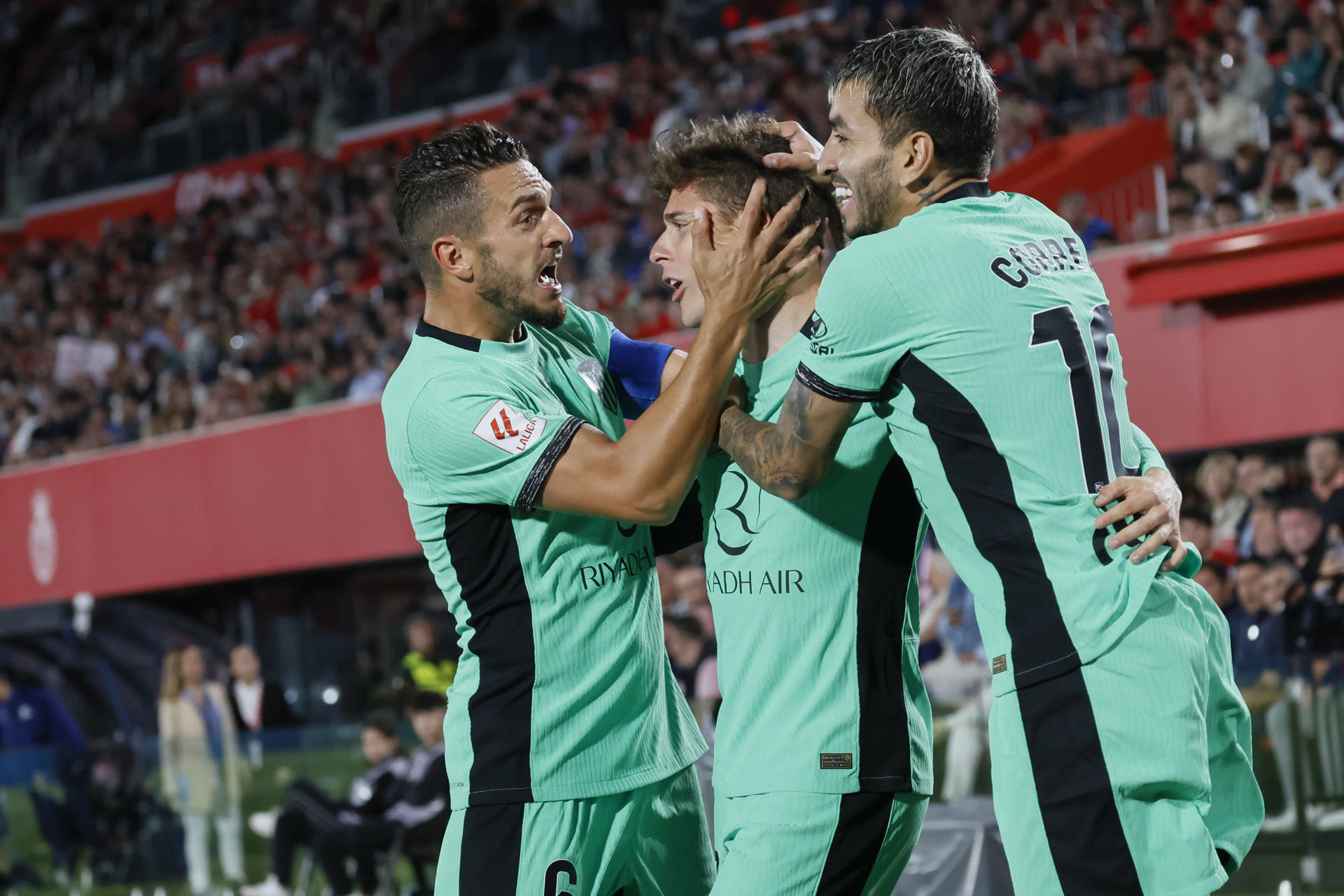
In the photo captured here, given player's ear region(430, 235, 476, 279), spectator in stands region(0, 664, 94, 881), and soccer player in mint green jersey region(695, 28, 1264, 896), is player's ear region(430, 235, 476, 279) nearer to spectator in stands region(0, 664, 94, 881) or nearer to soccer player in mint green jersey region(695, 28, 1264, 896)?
soccer player in mint green jersey region(695, 28, 1264, 896)

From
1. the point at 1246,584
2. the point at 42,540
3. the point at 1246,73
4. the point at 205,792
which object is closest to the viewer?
the point at 1246,584

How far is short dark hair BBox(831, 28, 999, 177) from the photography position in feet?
8.75

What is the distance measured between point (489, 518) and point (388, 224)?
1557 centimetres

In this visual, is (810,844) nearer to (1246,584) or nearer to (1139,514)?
(1139,514)

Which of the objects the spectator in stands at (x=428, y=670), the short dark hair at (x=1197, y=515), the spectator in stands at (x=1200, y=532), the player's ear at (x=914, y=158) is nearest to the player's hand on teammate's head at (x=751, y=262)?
the player's ear at (x=914, y=158)

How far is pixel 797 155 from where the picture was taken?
3.20m

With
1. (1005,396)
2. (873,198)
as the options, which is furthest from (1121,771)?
(873,198)

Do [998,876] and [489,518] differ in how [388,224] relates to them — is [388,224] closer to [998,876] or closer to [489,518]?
[998,876]

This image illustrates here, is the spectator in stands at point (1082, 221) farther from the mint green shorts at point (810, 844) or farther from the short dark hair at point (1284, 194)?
the mint green shorts at point (810, 844)

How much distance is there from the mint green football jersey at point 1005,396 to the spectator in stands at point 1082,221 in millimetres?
8171

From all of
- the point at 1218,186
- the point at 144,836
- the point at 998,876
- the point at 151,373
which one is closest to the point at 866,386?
the point at 998,876

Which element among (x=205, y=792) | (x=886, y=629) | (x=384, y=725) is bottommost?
(x=205, y=792)

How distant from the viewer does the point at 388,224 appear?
59.6 feet

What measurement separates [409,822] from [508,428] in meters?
4.55
